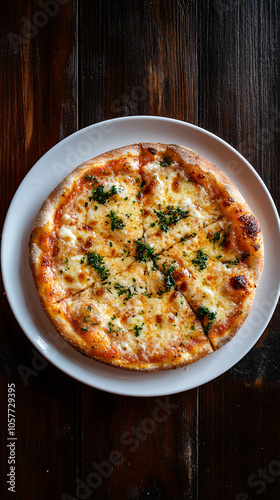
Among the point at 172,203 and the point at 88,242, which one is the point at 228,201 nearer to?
the point at 172,203

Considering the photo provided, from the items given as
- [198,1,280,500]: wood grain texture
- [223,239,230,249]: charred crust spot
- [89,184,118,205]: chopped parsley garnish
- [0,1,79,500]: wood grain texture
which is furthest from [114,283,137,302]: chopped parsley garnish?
[198,1,280,500]: wood grain texture

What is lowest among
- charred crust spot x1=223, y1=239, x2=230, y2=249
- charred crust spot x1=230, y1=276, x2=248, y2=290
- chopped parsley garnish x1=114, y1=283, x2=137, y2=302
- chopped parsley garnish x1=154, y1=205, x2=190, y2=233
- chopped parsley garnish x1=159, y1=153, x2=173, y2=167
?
charred crust spot x1=230, y1=276, x2=248, y2=290

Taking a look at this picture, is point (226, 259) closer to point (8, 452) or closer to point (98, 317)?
point (98, 317)

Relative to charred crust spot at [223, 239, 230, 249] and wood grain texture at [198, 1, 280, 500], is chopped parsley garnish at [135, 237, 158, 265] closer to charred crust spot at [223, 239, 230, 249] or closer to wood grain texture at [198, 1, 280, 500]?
charred crust spot at [223, 239, 230, 249]

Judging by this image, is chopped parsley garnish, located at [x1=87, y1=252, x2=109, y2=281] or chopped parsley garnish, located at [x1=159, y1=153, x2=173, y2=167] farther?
chopped parsley garnish, located at [x1=159, y1=153, x2=173, y2=167]

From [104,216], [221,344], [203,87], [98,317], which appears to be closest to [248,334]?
[221,344]

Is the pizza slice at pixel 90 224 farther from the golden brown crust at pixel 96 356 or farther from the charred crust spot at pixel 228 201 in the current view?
the charred crust spot at pixel 228 201
